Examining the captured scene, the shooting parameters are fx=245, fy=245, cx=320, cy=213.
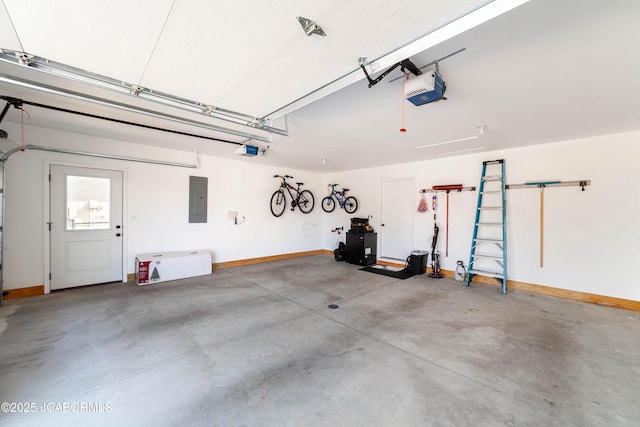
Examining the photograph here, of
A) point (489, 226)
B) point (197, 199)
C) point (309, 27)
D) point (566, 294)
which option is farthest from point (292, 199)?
point (566, 294)

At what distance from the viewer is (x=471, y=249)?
4945 millimetres

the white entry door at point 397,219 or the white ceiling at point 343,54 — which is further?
the white entry door at point 397,219

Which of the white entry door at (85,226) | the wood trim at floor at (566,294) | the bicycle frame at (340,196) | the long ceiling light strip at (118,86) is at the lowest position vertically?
the wood trim at floor at (566,294)

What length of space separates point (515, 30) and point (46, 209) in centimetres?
637

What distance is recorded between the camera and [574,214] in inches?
163

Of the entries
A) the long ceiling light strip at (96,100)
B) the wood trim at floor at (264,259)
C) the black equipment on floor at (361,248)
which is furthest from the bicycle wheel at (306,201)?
the long ceiling light strip at (96,100)

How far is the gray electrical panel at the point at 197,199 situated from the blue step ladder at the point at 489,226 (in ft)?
19.3

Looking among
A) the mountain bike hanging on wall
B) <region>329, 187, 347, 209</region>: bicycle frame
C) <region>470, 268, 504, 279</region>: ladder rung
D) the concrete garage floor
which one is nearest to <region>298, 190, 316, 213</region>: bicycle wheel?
the mountain bike hanging on wall

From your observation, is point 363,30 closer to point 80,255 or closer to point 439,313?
point 439,313

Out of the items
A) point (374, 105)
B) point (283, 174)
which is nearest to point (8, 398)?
point (374, 105)

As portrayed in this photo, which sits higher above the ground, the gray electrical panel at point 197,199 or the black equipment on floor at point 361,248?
the gray electrical panel at point 197,199

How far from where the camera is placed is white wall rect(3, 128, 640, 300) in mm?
3787

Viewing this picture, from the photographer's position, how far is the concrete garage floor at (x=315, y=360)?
1741 mm

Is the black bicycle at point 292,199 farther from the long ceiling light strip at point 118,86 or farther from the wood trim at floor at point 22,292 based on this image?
the wood trim at floor at point 22,292
